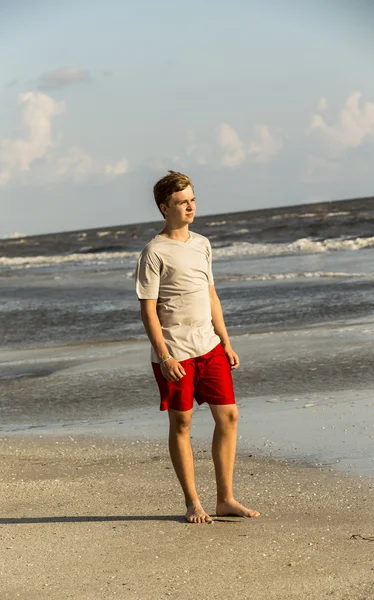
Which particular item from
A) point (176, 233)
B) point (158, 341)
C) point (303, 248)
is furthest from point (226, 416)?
point (303, 248)

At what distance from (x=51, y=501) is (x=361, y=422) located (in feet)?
7.24

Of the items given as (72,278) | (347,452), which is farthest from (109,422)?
(72,278)

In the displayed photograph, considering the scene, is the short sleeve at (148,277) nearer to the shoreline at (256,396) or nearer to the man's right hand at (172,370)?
the man's right hand at (172,370)

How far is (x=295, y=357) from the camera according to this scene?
364 inches

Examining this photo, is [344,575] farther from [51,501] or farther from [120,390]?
[120,390]

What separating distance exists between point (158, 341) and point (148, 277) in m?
0.31

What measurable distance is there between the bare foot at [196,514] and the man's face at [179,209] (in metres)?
1.36

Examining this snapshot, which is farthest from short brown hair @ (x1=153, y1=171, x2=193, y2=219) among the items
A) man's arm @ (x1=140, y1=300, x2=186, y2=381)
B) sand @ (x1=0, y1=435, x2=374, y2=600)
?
sand @ (x1=0, y1=435, x2=374, y2=600)

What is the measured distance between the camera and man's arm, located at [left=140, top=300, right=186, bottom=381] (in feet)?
14.3

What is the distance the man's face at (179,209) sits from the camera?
4.50m

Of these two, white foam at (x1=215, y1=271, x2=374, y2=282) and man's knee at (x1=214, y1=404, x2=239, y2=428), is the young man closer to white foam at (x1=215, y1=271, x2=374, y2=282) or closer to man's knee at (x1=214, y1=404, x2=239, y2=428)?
man's knee at (x1=214, y1=404, x2=239, y2=428)

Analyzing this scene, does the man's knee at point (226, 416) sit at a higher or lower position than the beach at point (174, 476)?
higher

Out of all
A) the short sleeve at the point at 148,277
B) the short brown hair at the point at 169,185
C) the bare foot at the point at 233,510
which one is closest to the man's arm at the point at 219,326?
the short sleeve at the point at 148,277

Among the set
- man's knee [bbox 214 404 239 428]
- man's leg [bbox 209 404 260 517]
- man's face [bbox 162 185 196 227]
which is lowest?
Answer: man's leg [bbox 209 404 260 517]
